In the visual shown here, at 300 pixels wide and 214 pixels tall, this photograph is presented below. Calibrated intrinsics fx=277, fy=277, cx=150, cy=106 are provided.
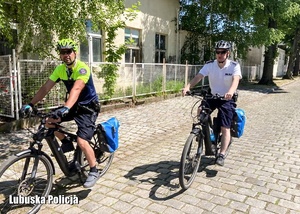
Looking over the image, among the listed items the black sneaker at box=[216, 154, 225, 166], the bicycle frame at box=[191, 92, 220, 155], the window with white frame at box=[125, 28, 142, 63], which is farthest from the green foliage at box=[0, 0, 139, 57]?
the window with white frame at box=[125, 28, 142, 63]

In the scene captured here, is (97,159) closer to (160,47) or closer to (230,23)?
(160,47)

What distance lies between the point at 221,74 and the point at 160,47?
1174 centimetres

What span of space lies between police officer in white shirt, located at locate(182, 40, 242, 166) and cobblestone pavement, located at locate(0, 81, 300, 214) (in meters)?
0.57

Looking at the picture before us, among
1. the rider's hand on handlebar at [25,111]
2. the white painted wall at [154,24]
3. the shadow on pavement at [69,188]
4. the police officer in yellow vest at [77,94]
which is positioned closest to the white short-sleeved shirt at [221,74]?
the police officer in yellow vest at [77,94]

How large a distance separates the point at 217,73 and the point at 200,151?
119 centimetres

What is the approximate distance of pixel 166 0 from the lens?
15.4 meters

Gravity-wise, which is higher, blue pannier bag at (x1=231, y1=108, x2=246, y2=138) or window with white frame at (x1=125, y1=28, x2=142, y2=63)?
window with white frame at (x1=125, y1=28, x2=142, y2=63)

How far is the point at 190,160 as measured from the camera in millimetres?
3830

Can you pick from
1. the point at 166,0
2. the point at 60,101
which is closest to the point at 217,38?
the point at 166,0

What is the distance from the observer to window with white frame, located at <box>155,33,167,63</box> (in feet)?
50.0

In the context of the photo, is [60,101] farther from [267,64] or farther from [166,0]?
[267,64]

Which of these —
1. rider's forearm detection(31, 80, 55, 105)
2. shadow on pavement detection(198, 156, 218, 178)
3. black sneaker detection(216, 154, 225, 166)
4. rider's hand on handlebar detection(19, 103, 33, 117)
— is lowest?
shadow on pavement detection(198, 156, 218, 178)

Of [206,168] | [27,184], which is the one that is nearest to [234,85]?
[206,168]

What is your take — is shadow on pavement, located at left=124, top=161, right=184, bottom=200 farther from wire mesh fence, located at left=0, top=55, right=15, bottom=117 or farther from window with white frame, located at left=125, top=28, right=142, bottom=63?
window with white frame, located at left=125, top=28, right=142, bottom=63
